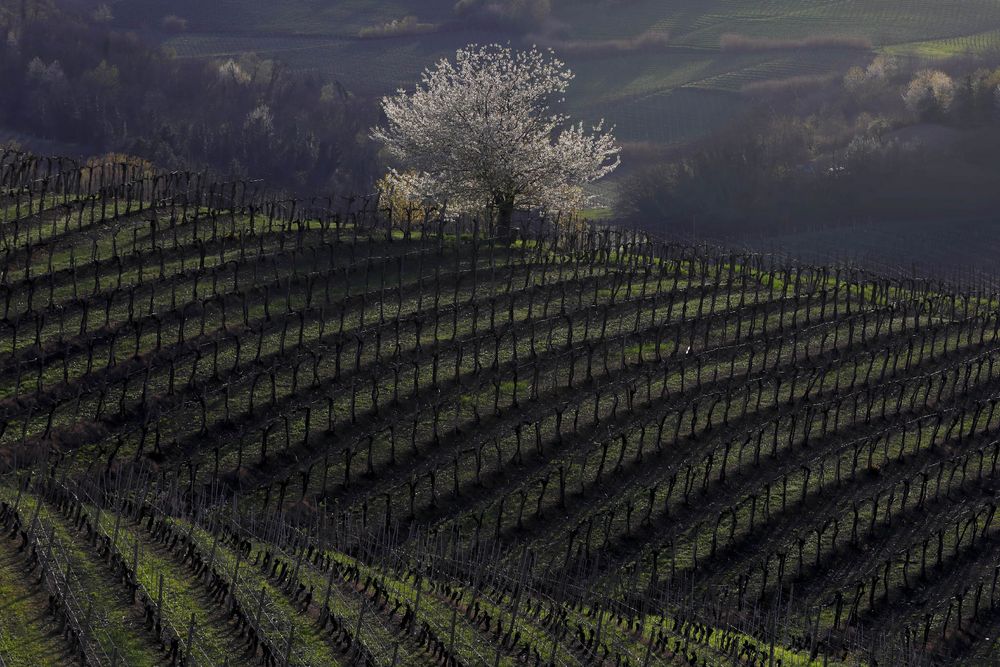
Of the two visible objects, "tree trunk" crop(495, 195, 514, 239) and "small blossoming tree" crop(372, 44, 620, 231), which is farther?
"small blossoming tree" crop(372, 44, 620, 231)

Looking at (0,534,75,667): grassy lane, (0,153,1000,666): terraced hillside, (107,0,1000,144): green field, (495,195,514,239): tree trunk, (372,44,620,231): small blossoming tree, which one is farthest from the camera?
(107,0,1000,144): green field

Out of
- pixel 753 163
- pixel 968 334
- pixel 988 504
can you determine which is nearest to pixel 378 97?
pixel 753 163

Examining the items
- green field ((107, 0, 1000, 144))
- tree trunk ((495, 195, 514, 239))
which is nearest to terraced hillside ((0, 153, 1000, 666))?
tree trunk ((495, 195, 514, 239))

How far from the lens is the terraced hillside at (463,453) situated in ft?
96.1

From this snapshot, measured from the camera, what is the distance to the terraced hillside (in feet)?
96.1

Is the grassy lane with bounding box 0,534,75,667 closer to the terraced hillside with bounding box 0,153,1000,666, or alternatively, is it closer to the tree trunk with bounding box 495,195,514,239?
the terraced hillside with bounding box 0,153,1000,666

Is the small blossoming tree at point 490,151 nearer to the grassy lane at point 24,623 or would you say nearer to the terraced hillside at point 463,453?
the terraced hillside at point 463,453

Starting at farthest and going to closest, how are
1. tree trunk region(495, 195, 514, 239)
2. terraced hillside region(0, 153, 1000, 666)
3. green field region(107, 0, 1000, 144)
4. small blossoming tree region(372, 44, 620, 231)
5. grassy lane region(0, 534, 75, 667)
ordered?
green field region(107, 0, 1000, 144) → small blossoming tree region(372, 44, 620, 231) → tree trunk region(495, 195, 514, 239) → terraced hillside region(0, 153, 1000, 666) → grassy lane region(0, 534, 75, 667)

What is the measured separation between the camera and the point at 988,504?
3897 cm

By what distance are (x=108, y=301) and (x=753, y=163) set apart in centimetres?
9775

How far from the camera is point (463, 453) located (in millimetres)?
39156

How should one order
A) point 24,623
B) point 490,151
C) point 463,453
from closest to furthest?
point 24,623
point 463,453
point 490,151

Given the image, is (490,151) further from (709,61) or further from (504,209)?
(709,61)

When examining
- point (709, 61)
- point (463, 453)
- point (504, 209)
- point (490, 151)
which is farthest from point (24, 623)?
point (709, 61)
